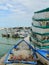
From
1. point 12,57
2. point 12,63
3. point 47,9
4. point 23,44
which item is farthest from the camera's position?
point 23,44

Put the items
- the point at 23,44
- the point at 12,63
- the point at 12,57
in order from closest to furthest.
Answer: the point at 12,63 → the point at 12,57 → the point at 23,44

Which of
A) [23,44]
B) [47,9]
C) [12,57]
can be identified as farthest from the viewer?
[23,44]

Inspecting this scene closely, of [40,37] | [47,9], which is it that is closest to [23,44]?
[40,37]

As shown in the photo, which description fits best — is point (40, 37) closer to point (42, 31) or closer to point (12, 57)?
point (42, 31)

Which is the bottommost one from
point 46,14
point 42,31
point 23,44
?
point 23,44

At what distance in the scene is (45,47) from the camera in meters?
27.1

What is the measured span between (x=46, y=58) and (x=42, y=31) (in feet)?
17.4

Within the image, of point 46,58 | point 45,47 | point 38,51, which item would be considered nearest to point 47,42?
point 45,47

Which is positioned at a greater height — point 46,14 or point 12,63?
point 46,14

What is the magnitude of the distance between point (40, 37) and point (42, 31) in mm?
839

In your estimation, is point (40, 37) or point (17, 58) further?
point (40, 37)

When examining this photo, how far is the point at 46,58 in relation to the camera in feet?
75.1

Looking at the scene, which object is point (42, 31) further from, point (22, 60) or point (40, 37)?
point (22, 60)

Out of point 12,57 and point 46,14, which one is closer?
point 12,57
